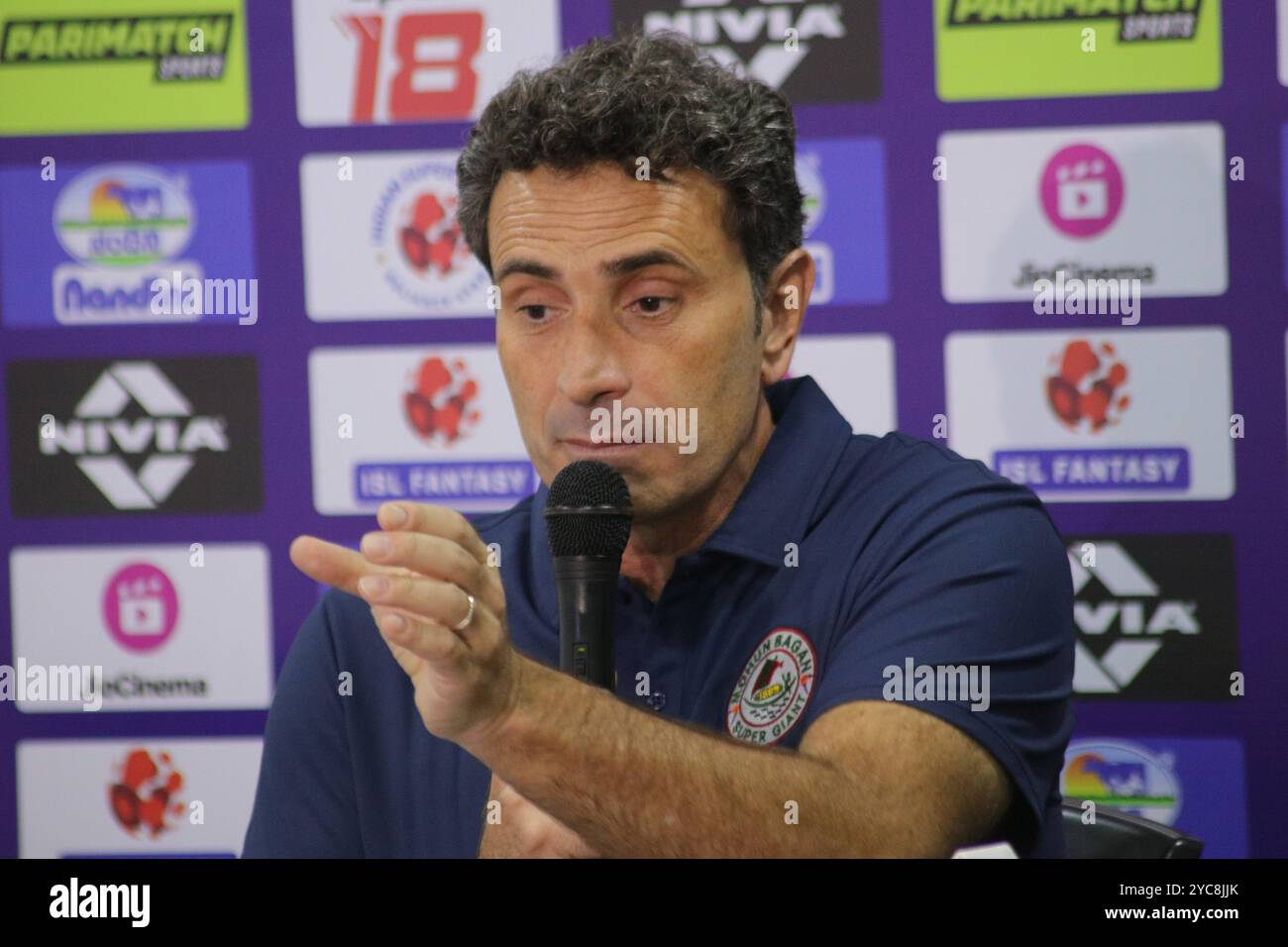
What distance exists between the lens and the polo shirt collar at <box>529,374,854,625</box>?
5.00ft

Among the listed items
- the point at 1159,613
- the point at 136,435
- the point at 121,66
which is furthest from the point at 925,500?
the point at 121,66

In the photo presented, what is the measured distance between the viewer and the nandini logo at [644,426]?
1479mm

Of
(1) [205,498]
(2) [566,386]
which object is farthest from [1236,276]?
(1) [205,498]

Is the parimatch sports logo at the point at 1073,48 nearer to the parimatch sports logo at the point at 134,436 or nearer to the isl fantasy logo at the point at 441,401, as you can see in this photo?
the isl fantasy logo at the point at 441,401

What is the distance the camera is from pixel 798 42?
7.34ft

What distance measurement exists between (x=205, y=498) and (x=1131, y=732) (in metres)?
1.62

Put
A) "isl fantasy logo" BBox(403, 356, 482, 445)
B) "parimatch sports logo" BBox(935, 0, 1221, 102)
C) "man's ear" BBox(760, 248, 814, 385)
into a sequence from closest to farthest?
"man's ear" BBox(760, 248, 814, 385), "parimatch sports logo" BBox(935, 0, 1221, 102), "isl fantasy logo" BBox(403, 356, 482, 445)

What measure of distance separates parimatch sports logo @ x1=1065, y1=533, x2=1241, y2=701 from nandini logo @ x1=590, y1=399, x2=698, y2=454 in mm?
926

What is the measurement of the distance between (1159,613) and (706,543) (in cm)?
103

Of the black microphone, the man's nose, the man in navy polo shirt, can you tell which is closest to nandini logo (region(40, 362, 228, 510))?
the man in navy polo shirt

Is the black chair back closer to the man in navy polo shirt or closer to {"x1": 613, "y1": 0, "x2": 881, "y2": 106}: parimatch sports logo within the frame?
the man in navy polo shirt

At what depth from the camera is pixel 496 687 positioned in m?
1.03

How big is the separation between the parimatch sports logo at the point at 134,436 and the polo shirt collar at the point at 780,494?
0.93m
